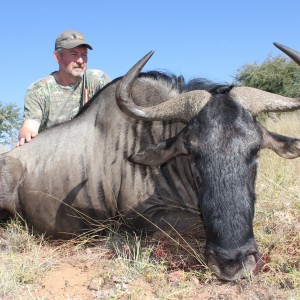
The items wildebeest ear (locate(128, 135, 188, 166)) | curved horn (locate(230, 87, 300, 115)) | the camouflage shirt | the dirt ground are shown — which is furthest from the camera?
the camouflage shirt

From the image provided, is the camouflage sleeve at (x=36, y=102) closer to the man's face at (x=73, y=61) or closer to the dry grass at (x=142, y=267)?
the man's face at (x=73, y=61)

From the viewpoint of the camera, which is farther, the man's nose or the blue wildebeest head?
the man's nose

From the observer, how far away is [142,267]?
12.2 ft

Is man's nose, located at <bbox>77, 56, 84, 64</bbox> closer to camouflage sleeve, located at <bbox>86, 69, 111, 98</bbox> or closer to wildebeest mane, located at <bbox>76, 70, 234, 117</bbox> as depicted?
camouflage sleeve, located at <bbox>86, 69, 111, 98</bbox>

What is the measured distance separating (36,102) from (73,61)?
2.50 ft

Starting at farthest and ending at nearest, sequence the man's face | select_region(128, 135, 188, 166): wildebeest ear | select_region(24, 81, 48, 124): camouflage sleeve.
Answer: the man's face → select_region(24, 81, 48, 124): camouflage sleeve → select_region(128, 135, 188, 166): wildebeest ear

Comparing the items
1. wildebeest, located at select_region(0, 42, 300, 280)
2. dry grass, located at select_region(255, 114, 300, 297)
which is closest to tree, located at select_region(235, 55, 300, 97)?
dry grass, located at select_region(255, 114, 300, 297)

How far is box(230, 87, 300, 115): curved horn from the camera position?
155 inches

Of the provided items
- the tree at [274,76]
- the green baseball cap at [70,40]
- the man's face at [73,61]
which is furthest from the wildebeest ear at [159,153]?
the tree at [274,76]

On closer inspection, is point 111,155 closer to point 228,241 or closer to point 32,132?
point 32,132

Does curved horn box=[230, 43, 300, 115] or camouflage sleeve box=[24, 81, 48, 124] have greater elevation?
curved horn box=[230, 43, 300, 115]

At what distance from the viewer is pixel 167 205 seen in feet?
14.9

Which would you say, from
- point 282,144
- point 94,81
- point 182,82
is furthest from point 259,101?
point 94,81

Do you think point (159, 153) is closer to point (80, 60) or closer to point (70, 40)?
point (80, 60)
